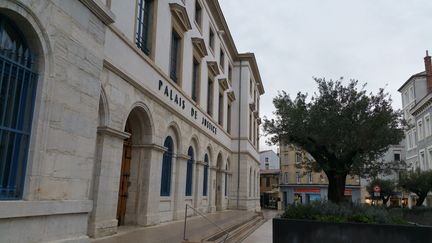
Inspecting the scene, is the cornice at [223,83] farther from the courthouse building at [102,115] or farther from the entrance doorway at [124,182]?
the entrance doorway at [124,182]

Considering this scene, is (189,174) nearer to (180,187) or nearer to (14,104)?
(180,187)

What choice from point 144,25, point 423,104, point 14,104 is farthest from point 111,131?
point 423,104

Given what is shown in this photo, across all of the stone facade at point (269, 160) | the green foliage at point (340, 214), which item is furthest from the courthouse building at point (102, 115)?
the stone facade at point (269, 160)

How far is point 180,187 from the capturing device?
1450 centimetres

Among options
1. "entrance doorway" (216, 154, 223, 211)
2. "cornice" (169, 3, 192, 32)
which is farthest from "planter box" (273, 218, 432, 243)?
"entrance doorway" (216, 154, 223, 211)

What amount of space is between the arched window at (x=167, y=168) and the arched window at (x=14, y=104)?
809cm

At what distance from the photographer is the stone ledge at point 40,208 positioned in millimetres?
4750

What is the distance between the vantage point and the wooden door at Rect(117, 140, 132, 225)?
37.3 ft

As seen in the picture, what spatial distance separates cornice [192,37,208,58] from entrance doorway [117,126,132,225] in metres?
7.15

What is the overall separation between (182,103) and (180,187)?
11.6 ft

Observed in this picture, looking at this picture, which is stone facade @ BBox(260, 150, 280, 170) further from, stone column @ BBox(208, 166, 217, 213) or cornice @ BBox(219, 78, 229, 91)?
stone column @ BBox(208, 166, 217, 213)

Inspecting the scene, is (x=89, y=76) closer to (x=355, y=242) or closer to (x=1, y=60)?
(x=1, y=60)

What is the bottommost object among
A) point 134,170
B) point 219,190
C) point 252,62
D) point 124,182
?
point 219,190

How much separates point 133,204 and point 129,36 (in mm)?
5263
